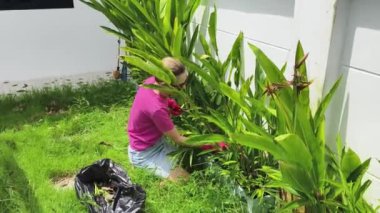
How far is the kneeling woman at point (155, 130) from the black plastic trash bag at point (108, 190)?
327 mm

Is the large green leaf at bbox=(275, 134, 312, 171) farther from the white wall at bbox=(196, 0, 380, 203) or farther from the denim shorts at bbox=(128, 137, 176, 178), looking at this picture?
the denim shorts at bbox=(128, 137, 176, 178)

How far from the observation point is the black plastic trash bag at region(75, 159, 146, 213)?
8.46 ft

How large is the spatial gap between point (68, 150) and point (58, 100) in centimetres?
144

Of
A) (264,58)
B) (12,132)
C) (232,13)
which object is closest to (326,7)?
(264,58)

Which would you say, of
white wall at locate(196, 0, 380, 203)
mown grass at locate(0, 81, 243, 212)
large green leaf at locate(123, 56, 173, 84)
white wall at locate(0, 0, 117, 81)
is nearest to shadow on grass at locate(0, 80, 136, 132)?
mown grass at locate(0, 81, 243, 212)

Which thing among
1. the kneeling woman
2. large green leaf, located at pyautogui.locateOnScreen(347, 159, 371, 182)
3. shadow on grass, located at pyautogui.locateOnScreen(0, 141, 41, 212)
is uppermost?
large green leaf, located at pyautogui.locateOnScreen(347, 159, 371, 182)

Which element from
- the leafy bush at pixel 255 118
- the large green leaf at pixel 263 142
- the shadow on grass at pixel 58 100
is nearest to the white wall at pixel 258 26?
the leafy bush at pixel 255 118

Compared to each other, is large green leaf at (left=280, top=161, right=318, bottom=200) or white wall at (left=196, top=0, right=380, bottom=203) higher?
white wall at (left=196, top=0, right=380, bottom=203)

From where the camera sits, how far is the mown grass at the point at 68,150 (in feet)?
9.17

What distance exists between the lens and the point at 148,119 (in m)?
3.00

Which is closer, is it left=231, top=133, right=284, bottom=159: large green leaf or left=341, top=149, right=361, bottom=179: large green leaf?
left=231, top=133, right=284, bottom=159: large green leaf

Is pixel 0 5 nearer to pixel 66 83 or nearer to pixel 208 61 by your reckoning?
pixel 66 83

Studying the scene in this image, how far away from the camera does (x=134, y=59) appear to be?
2299 millimetres

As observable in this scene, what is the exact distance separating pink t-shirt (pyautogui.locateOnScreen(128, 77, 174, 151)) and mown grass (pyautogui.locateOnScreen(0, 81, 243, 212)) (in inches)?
10.0
